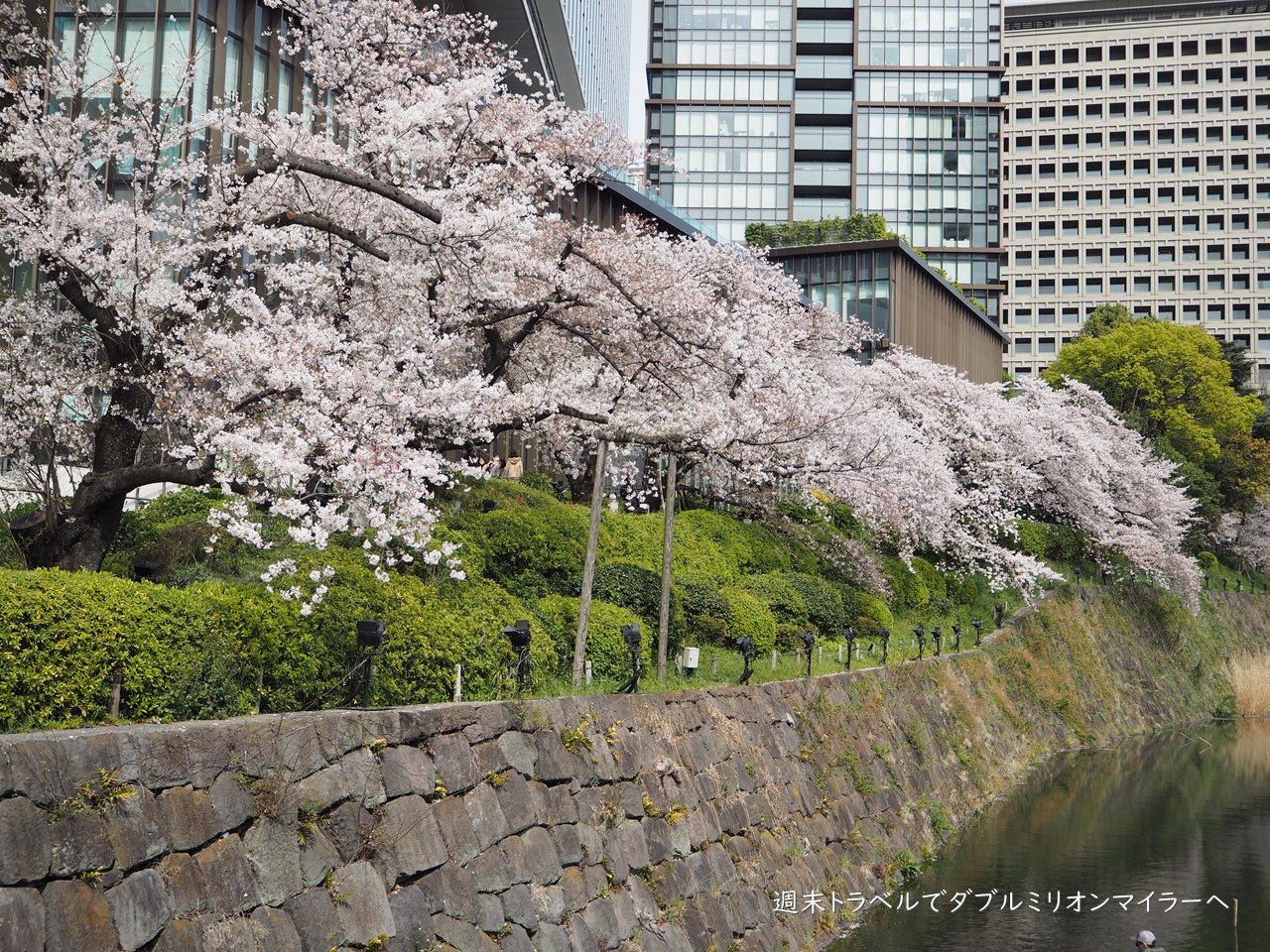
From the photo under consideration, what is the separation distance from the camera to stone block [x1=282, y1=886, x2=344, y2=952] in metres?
6.91

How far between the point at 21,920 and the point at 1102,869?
1653 cm

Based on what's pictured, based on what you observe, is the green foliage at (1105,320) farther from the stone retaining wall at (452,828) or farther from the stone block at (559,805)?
the stone block at (559,805)

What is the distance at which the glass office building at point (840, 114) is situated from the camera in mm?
83688

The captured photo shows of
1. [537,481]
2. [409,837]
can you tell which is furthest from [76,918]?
[537,481]

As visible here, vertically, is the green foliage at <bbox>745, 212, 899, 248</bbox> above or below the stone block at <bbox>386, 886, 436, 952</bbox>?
above

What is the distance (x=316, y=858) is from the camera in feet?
23.7

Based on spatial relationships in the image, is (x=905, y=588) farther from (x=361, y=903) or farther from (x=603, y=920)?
(x=361, y=903)

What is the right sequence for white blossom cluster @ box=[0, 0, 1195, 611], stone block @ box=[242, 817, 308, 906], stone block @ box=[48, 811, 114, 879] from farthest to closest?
white blossom cluster @ box=[0, 0, 1195, 611] < stone block @ box=[242, 817, 308, 906] < stone block @ box=[48, 811, 114, 879]

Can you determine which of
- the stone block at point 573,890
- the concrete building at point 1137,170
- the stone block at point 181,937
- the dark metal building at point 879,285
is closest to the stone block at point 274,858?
the stone block at point 181,937

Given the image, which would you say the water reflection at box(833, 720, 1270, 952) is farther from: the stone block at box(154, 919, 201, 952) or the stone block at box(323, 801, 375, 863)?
the stone block at box(154, 919, 201, 952)

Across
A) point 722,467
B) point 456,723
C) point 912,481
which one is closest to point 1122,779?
point 912,481

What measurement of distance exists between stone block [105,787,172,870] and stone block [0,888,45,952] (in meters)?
0.48

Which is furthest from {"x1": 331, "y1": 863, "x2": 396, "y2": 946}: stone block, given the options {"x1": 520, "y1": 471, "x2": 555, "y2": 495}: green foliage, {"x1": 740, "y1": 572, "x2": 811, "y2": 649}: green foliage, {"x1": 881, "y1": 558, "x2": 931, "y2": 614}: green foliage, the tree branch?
{"x1": 881, "y1": 558, "x2": 931, "y2": 614}: green foliage

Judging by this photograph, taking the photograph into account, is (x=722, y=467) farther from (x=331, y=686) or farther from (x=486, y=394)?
(x=331, y=686)
